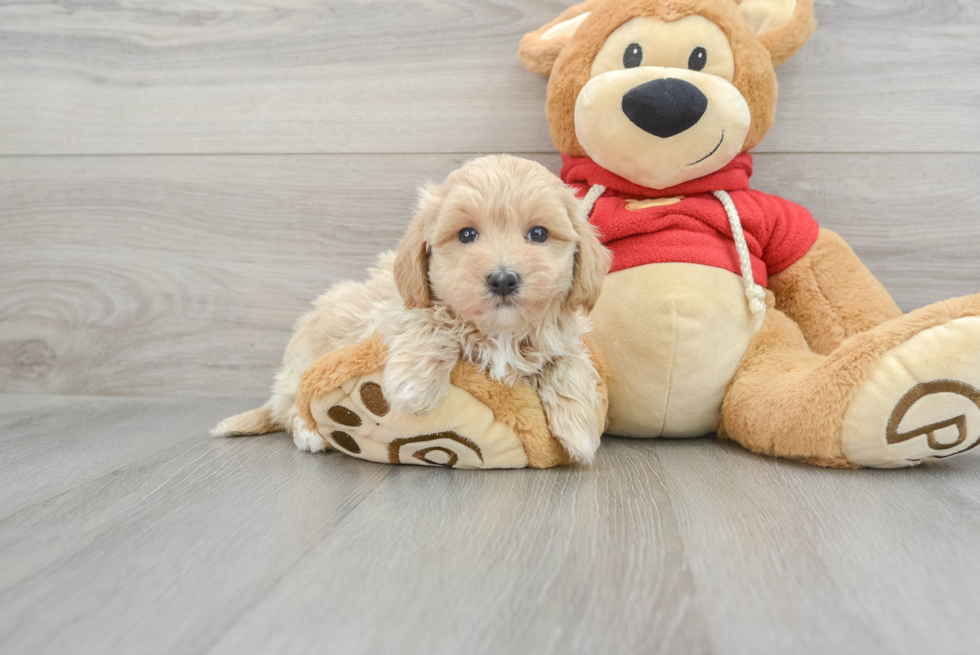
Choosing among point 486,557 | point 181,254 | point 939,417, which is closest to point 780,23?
point 939,417

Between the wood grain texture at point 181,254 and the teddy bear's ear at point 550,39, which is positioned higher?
the teddy bear's ear at point 550,39

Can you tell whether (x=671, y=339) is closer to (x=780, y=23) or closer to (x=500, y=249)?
(x=500, y=249)

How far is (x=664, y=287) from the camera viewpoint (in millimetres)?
1067

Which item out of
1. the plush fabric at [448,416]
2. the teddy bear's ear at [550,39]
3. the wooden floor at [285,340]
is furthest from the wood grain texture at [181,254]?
the plush fabric at [448,416]

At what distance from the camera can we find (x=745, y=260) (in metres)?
1.09

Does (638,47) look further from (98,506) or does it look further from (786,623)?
(98,506)

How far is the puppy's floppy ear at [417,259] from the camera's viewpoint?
905mm

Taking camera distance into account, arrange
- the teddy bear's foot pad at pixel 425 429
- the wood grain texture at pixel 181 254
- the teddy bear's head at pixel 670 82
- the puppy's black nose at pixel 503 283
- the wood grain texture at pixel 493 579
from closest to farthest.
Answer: the wood grain texture at pixel 493 579 < the puppy's black nose at pixel 503 283 < the teddy bear's foot pad at pixel 425 429 < the teddy bear's head at pixel 670 82 < the wood grain texture at pixel 181 254

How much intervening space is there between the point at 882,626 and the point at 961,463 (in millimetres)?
617

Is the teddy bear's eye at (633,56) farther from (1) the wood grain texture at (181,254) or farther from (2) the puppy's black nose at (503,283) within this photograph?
(2) the puppy's black nose at (503,283)

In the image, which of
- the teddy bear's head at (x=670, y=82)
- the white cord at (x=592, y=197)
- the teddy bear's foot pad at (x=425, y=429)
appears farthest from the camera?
the white cord at (x=592, y=197)

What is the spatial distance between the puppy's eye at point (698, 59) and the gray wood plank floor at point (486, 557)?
2.12ft

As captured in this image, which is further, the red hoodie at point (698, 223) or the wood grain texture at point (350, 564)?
the red hoodie at point (698, 223)

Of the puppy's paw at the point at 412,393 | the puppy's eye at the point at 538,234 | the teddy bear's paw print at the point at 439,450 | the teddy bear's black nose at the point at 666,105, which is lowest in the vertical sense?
the teddy bear's paw print at the point at 439,450
